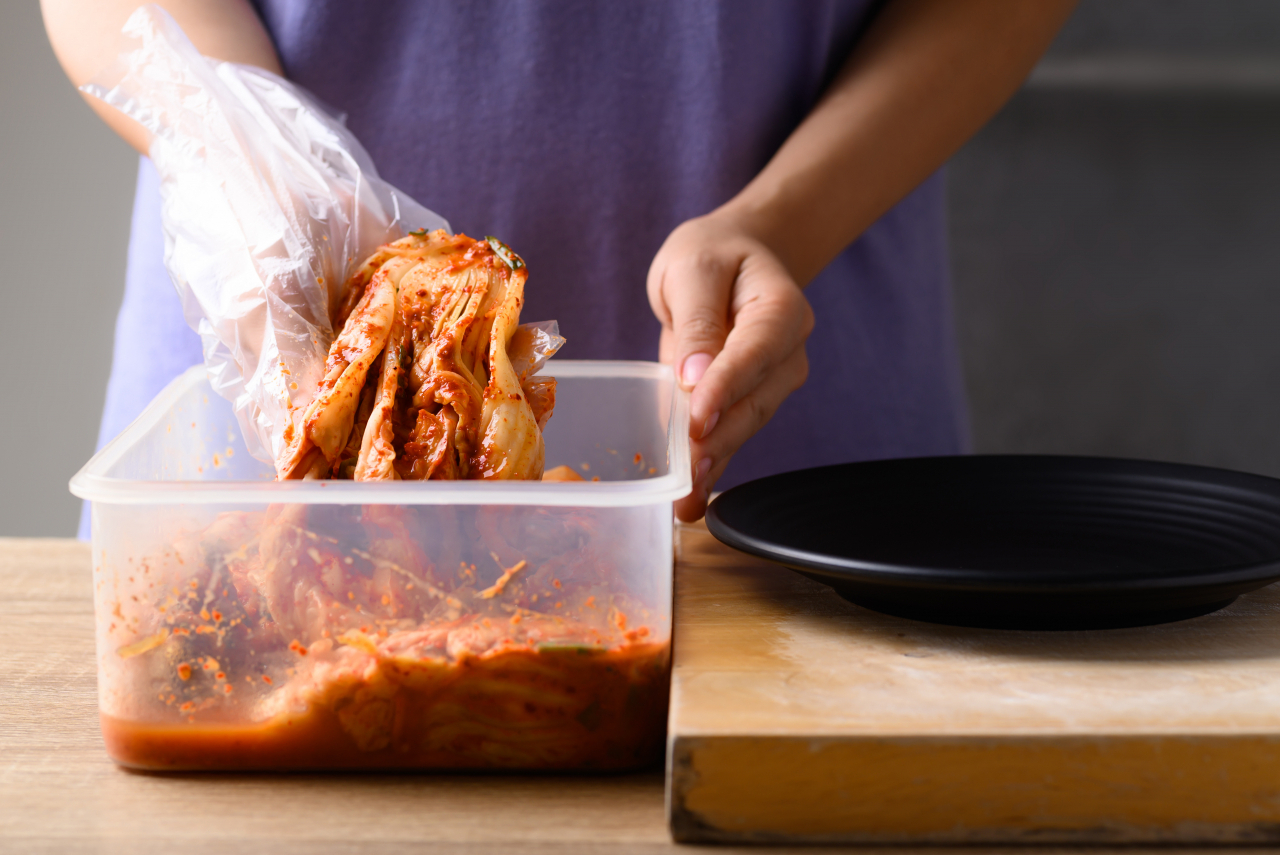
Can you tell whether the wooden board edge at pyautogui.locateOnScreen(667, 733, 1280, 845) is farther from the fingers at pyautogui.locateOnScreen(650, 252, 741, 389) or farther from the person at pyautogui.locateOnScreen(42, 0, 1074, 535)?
the person at pyautogui.locateOnScreen(42, 0, 1074, 535)

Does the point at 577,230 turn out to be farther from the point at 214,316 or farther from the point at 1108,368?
the point at 1108,368

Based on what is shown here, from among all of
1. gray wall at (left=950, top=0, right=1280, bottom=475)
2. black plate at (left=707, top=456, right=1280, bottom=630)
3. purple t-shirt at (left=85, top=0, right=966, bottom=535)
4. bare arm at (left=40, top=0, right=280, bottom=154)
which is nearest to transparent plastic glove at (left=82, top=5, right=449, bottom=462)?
bare arm at (left=40, top=0, right=280, bottom=154)

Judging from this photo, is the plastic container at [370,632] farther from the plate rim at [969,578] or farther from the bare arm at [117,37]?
the bare arm at [117,37]

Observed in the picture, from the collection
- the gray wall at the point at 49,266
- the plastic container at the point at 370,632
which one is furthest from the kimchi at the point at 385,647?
the gray wall at the point at 49,266

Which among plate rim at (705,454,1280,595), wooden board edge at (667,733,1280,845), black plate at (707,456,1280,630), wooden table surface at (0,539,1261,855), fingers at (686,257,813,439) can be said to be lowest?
wooden table surface at (0,539,1261,855)

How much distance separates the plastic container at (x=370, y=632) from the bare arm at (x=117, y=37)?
64 centimetres

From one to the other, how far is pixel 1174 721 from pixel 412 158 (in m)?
1.03

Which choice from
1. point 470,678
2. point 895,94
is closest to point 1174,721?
point 470,678

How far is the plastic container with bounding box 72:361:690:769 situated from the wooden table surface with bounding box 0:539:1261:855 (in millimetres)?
14

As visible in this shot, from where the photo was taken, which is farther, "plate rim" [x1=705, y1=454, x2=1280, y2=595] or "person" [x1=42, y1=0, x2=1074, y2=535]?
"person" [x1=42, y1=0, x2=1074, y2=535]

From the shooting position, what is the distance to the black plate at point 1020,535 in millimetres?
625

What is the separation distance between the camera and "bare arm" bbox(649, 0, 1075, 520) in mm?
917

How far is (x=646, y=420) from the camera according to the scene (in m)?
1.04

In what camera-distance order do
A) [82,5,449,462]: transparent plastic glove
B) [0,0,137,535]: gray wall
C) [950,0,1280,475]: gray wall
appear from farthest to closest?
[950,0,1280,475]: gray wall → [0,0,137,535]: gray wall → [82,5,449,462]: transparent plastic glove
